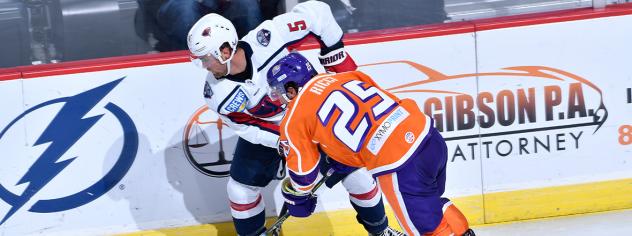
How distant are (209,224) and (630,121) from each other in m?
2.09

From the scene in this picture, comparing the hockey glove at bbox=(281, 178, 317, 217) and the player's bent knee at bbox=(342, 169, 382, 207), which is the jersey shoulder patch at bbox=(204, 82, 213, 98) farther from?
the player's bent knee at bbox=(342, 169, 382, 207)

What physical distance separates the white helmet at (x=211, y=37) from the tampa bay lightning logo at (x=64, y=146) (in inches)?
28.3

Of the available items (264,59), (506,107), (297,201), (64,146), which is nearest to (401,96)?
(506,107)

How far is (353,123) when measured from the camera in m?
4.29

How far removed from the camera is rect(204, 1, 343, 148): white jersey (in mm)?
4863

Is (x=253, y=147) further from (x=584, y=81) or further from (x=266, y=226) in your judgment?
(x=584, y=81)

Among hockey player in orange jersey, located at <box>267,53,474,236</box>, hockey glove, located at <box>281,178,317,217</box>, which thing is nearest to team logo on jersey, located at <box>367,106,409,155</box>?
hockey player in orange jersey, located at <box>267,53,474,236</box>

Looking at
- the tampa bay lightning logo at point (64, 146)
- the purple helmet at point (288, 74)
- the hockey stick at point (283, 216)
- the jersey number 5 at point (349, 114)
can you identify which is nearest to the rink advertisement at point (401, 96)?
the tampa bay lightning logo at point (64, 146)

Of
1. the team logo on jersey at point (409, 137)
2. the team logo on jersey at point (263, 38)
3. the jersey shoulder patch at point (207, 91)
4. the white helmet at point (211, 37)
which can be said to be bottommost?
the team logo on jersey at point (409, 137)

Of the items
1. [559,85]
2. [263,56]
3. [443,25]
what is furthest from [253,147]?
[559,85]

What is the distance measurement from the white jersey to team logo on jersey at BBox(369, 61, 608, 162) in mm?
522

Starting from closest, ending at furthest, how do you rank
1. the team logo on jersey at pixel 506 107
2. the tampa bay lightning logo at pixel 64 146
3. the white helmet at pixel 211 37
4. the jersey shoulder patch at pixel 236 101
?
the white helmet at pixel 211 37, the jersey shoulder patch at pixel 236 101, the tampa bay lightning logo at pixel 64 146, the team logo on jersey at pixel 506 107

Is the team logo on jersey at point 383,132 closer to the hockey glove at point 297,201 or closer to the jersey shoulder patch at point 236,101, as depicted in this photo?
the hockey glove at point 297,201

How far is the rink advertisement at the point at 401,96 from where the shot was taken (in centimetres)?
528
